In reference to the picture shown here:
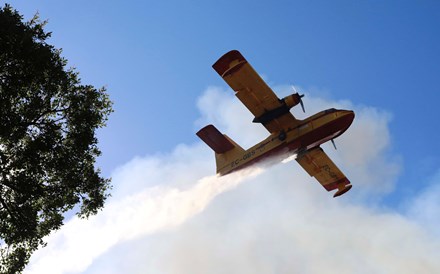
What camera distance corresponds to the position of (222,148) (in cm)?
3042

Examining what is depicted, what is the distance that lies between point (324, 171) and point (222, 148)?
29.0 ft

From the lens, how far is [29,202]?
22000mm

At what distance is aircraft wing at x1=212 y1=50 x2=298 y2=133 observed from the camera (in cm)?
2395

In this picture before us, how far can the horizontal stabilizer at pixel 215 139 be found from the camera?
1139 inches

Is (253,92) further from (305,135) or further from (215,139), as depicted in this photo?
(215,139)

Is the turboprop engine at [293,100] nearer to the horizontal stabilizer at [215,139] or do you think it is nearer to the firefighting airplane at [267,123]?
the firefighting airplane at [267,123]

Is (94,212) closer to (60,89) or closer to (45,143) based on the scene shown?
(45,143)

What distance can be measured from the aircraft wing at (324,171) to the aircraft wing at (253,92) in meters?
5.39

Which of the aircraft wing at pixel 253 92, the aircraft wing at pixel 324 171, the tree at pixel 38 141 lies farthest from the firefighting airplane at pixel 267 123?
the tree at pixel 38 141

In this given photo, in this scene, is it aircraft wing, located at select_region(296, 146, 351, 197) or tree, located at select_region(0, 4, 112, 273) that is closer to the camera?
tree, located at select_region(0, 4, 112, 273)

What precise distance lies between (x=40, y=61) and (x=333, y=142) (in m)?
19.7

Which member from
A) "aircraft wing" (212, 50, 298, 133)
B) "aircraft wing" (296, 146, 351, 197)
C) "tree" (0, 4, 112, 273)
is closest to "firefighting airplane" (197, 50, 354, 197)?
"aircraft wing" (212, 50, 298, 133)

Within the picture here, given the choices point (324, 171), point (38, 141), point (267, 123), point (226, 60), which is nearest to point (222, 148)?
point (267, 123)

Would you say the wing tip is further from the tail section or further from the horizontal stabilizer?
the tail section
